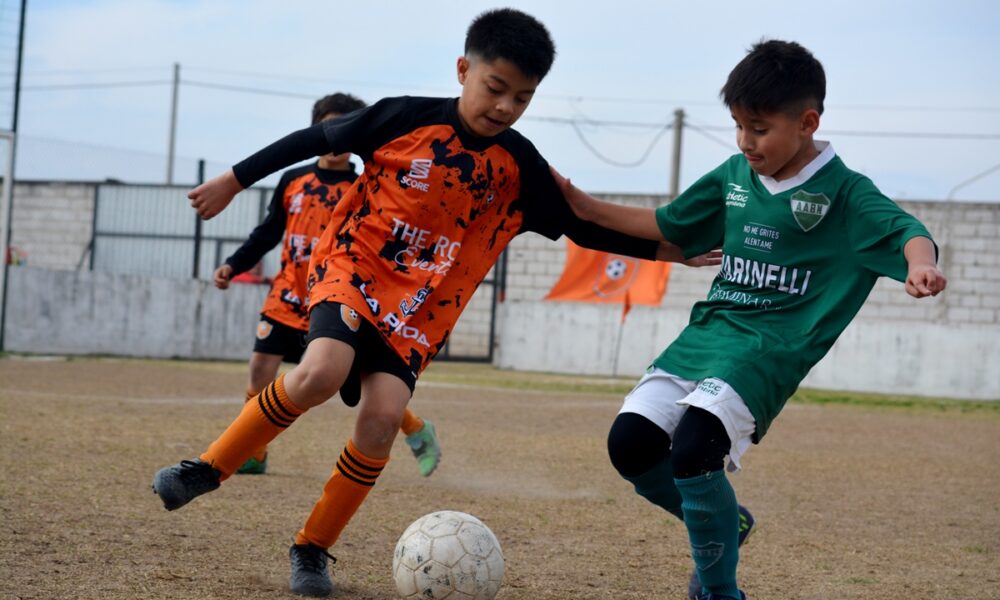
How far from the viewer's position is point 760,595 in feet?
13.3

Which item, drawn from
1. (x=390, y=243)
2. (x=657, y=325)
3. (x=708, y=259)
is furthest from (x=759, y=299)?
(x=657, y=325)

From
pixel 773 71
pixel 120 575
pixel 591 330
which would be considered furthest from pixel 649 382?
pixel 591 330

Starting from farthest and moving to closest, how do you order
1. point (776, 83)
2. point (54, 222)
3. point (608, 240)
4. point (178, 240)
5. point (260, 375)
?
point (54, 222), point (178, 240), point (260, 375), point (608, 240), point (776, 83)

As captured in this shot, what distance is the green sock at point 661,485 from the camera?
374 centimetres

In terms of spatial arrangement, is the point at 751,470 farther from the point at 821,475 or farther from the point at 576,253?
the point at 576,253

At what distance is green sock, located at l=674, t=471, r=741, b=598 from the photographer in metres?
3.47

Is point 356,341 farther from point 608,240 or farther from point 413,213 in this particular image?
point 608,240

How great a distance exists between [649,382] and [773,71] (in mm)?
1013

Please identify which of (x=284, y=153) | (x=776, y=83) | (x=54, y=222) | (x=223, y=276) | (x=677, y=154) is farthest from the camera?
(x=677, y=154)

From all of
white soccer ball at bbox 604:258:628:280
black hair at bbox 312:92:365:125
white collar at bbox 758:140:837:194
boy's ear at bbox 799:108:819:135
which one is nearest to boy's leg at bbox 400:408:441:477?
black hair at bbox 312:92:365:125

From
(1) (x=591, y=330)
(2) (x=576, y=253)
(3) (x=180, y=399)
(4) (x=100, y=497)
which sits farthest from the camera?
Result: (2) (x=576, y=253)

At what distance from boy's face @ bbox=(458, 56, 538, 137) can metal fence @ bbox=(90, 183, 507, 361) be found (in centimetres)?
1714

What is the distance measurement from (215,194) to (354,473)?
106cm

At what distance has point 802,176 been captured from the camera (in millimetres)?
3639
